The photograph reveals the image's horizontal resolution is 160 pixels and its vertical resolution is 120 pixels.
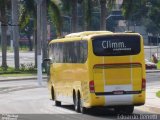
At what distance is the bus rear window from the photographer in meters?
22.8

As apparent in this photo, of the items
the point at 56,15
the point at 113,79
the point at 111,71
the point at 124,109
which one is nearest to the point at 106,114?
the point at 124,109

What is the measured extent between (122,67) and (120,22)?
12004 centimetres

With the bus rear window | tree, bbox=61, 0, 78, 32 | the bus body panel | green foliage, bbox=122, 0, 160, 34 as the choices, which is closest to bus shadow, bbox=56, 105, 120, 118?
the bus body panel

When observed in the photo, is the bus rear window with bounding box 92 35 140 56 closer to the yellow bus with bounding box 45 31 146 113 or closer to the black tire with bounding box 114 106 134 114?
the yellow bus with bounding box 45 31 146 113

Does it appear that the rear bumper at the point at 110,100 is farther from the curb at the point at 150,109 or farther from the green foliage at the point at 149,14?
the green foliage at the point at 149,14

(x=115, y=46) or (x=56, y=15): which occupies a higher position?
(x=56, y=15)

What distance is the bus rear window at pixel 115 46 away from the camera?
74.6ft

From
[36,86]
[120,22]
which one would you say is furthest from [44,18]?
[120,22]

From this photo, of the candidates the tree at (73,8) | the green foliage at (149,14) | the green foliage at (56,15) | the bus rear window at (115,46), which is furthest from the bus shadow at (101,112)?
the green foliage at (149,14)

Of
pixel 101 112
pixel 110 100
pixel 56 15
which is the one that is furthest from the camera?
pixel 56 15

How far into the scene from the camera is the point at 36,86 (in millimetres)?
43531

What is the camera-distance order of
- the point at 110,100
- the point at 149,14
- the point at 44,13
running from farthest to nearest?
1. the point at 149,14
2. the point at 44,13
3. the point at 110,100

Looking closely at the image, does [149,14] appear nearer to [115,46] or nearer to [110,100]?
[115,46]

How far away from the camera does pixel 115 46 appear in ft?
74.8
